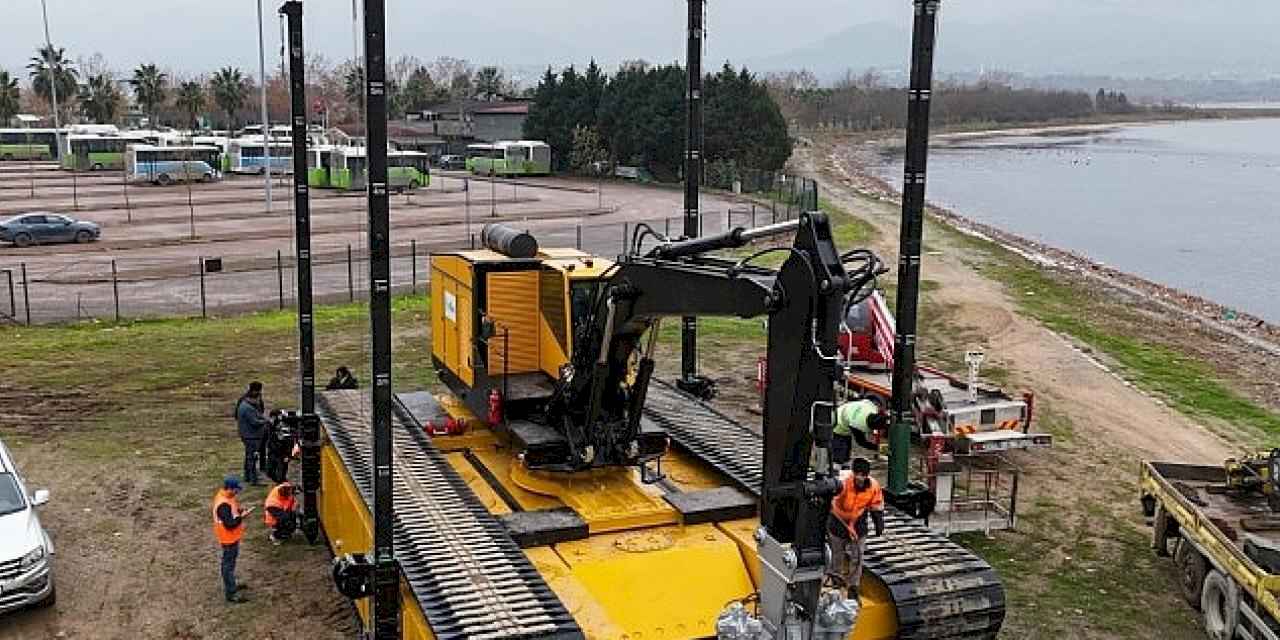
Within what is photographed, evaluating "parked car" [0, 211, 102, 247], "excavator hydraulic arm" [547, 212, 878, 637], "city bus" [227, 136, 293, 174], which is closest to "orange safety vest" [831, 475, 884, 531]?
"excavator hydraulic arm" [547, 212, 878, 637]

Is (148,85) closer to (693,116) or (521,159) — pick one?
(521,159)

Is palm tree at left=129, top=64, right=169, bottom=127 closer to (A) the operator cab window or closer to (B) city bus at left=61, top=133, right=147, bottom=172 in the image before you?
(B) city bus at left=61, top=133, right=147, bottom=172

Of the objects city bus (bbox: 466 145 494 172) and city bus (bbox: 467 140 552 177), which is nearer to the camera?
city bus (bbox: 467 140 552 177)

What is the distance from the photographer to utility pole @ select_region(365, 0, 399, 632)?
9.18 m

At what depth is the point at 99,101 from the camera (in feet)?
353

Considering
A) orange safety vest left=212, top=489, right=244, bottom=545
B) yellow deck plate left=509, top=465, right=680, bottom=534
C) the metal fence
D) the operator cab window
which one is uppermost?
the operator cab window

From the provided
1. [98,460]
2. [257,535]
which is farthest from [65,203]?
[257,535]

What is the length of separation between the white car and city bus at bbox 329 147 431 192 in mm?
49674

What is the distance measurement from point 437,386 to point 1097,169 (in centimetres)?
9238

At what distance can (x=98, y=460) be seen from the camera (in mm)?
17062

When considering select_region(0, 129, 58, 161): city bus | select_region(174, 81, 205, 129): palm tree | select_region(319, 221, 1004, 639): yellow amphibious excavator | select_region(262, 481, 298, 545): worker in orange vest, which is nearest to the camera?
select_region(319, 221, 1004, 639): yellow amphibious excavator

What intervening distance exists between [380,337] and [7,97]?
10772 cm

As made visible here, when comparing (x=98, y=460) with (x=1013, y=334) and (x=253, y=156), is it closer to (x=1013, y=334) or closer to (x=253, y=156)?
(x=1013, y=334)

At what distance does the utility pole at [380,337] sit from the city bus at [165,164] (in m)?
61.1
